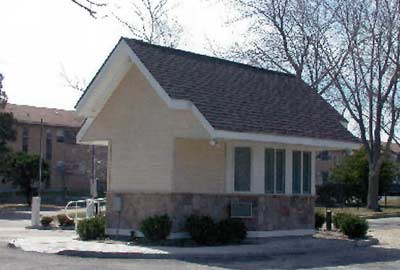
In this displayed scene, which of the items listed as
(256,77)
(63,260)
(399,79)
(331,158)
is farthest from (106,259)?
(331,158)

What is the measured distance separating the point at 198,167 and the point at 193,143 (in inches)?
27.4

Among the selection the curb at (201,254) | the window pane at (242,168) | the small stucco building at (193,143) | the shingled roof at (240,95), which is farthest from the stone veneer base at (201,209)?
the shingled roof at (240,95)

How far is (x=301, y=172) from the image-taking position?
2294 centimetres

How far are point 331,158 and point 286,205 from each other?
208ft

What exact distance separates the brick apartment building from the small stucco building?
47.5 meters

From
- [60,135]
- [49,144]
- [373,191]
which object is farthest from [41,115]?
[373,191]

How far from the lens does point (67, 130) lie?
73688 millimetres

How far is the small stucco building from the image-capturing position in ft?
65.9

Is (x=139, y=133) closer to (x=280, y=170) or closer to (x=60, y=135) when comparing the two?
(x=280, y=170)

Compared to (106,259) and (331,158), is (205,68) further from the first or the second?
(331,158)

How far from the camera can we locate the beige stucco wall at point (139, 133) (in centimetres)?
2028

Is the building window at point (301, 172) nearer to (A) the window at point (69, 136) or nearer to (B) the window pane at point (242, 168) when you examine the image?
(B) the window pane at point (242, 168)

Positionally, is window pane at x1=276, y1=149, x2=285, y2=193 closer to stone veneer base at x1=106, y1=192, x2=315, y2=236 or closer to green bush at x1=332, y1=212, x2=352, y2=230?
stone veneer base at x1=106, y1=192, x2=315, y2=236

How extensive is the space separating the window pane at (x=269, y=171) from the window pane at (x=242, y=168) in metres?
0.65
